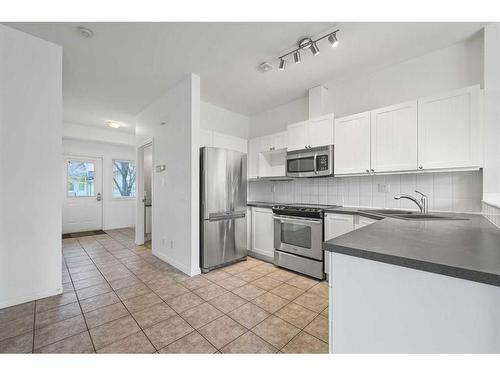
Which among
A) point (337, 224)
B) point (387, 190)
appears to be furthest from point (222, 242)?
point (387, 190)

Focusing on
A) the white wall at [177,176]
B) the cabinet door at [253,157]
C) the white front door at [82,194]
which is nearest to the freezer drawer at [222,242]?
the white wall at [177,176]

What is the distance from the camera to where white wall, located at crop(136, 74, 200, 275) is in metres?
2.81

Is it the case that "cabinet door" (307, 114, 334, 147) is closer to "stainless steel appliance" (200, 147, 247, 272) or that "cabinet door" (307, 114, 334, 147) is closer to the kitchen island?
"stainless steel appliance" (200, 147, 247, 272)

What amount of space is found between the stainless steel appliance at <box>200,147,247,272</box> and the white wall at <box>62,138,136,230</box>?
4.47 meters

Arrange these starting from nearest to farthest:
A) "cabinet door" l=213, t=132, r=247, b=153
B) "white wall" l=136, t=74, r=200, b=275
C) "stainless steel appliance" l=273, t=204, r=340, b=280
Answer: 1. "stainless steel appliance" l=273, t=204, r=340, b=280
2. "white wall" l=136, t=74, r=200, b=275
3. "cabinet door" l=213, t=132, r=247, b=153

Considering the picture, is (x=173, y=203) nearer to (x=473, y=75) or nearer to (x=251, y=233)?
(x=251, y=233)

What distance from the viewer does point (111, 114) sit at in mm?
4367

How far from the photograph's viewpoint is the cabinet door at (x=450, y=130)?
6.38ft

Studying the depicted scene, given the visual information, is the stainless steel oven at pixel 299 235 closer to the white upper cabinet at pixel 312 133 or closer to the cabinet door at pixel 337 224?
the cabinet door at pixel 337 224

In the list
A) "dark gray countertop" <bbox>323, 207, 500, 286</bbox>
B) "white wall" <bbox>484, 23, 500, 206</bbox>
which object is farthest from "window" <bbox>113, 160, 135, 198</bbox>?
"white wall" <bbox>484, 23, 500, 206</bbox>

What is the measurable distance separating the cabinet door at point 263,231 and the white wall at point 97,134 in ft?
14.8

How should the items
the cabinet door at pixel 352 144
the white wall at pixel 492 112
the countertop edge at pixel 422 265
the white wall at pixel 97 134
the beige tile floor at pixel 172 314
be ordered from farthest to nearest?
the white wall at pixel 97 134 → the cabinet door at pixel 352 144 → the white wall at pixel 492 112 → the beige tile floor at pixel 172 314 → the countertop edge at pixel 422 265
